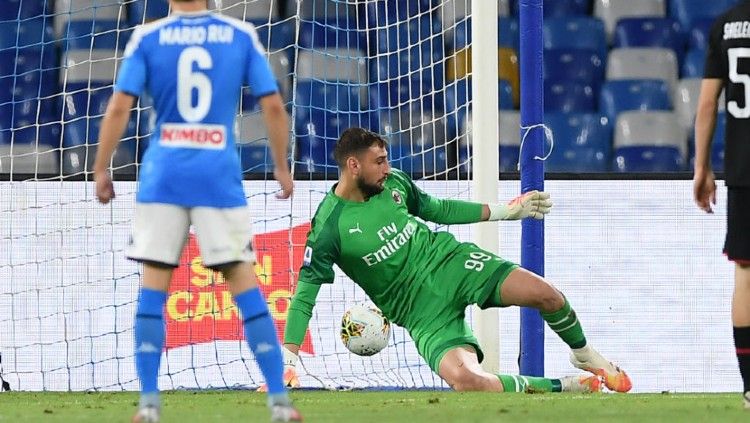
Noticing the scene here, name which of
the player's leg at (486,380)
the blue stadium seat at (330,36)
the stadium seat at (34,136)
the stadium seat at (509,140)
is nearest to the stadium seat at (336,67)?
the blue stadium seat at (330,36)

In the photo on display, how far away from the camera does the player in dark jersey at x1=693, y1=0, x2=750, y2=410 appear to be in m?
5.24

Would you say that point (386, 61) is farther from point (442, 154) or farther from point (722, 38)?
point (722, 38)

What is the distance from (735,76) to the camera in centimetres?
531

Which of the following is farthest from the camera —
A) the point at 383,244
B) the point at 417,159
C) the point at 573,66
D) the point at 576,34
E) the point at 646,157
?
the point at 576,34

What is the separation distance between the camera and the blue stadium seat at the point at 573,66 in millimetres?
10781

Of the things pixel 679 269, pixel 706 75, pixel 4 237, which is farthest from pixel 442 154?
pixel 706 75

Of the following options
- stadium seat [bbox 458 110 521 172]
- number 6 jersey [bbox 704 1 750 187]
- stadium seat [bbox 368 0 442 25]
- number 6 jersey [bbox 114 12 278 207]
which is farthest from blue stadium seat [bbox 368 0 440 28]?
number 6 jersey [bbox 114 12 278 207]

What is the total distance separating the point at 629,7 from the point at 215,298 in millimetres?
4551

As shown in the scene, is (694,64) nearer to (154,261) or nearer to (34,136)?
(34,136)

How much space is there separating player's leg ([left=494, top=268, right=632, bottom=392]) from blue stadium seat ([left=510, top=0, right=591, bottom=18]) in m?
4.18

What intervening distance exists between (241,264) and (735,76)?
1817 millimetres

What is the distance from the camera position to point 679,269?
8.36 metres

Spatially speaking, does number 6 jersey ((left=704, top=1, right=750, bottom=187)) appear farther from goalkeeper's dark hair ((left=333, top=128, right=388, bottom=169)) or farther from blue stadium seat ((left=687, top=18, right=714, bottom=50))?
blue stadium seat ((left=687, top=18, right=714, bottom=50))

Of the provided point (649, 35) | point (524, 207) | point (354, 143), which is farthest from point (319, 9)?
point (524, 207)
